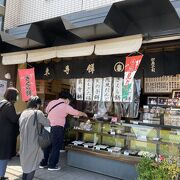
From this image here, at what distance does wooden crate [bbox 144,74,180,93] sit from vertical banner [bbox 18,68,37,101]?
12.8 feet

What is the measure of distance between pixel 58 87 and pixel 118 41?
18.5 feet

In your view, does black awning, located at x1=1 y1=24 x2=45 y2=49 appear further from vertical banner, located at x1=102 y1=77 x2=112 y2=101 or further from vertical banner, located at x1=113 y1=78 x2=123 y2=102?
vertical banner, located at x1=113 y1=78 x2=123 y2=102

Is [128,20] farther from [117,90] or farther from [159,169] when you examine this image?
[159,169]

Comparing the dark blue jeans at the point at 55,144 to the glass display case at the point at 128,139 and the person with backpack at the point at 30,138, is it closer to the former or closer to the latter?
the glass display case at the point at 128,139

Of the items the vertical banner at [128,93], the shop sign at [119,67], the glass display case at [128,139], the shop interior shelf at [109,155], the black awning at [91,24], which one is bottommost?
the shop interior shelf at [109,155]

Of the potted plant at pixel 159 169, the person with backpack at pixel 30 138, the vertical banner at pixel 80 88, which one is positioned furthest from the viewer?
the vertical banner at pixel 80 88

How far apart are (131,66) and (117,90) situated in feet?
4.10

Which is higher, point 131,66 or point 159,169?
point 131,66

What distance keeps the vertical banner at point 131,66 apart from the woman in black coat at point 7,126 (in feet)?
9.51

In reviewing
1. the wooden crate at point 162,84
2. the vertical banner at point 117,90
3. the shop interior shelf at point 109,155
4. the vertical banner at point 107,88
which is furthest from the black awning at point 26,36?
the wooden crate at point 162,84

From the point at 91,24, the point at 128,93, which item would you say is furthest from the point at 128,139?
the point at 91,24

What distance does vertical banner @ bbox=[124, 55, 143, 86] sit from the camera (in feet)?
22.0

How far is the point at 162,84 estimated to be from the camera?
8.49m

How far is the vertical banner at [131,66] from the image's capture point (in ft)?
22.0
